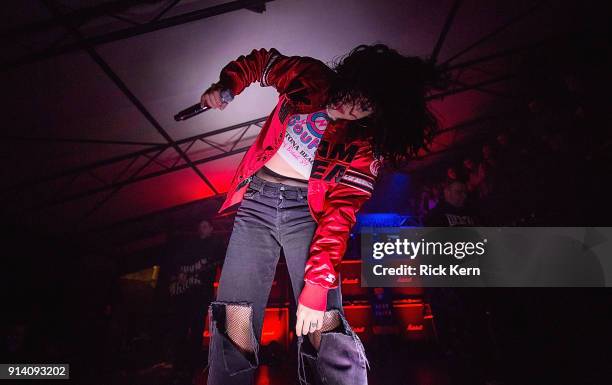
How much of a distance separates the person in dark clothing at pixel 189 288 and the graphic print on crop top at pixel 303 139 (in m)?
4.95

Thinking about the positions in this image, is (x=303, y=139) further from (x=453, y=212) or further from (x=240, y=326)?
(x=453, y=212)

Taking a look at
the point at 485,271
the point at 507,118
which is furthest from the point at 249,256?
the point at 507,118

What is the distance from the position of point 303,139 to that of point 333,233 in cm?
68

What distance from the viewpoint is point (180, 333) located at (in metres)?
5.74

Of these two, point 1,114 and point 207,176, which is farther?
point 207,176

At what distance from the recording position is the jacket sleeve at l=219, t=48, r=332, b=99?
171cm

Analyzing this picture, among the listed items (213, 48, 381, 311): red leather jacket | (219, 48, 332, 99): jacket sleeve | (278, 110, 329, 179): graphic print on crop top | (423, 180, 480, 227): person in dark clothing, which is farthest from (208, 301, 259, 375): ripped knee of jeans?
(423, 180, 480, 227): person in dark clothing

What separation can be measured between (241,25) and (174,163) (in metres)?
4.41

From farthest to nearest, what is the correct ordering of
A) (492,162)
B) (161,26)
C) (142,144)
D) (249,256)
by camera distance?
(492,162) < (142,144) < (161,26) < (249,256)

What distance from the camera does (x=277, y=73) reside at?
1812 mm

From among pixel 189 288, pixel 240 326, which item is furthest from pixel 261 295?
pixel 189 288

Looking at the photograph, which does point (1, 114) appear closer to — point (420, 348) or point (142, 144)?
point (142, 144)

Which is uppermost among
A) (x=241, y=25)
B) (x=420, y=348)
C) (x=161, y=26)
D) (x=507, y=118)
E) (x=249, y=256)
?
(x=507, y=118)

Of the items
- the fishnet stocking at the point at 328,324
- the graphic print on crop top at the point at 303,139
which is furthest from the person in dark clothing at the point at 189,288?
the graphic print on crop top at the point at 303,139
